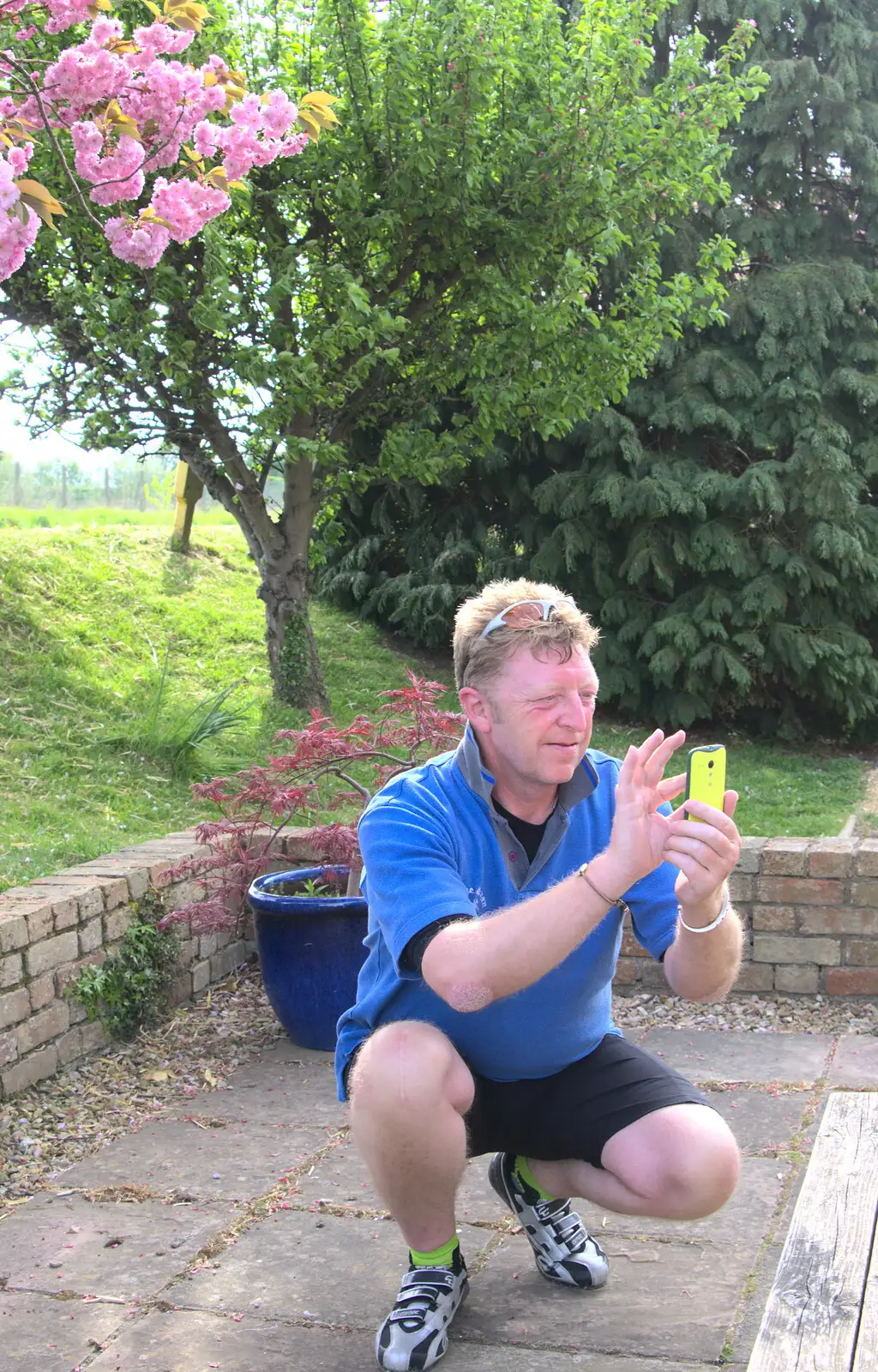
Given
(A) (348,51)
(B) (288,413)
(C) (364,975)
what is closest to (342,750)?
(C) (364,975)

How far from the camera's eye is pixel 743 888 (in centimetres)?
500

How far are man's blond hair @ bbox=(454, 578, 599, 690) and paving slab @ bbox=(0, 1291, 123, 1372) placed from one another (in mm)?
1469

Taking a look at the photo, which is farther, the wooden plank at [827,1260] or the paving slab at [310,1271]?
the paving slab at [310,1271]

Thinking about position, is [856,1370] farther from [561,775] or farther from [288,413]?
[288,413]

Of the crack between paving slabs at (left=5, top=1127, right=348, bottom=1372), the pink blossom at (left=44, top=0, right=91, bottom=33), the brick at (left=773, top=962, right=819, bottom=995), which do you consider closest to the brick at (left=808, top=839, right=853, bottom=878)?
the brick at (left=773, top=962, right=819, bottom=995)

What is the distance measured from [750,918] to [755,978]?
0.23m

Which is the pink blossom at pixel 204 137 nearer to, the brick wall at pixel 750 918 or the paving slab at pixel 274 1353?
the brick wall at pixel 750 918

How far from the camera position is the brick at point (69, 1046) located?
4.10 m

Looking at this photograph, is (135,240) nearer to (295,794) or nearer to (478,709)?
(295,794)

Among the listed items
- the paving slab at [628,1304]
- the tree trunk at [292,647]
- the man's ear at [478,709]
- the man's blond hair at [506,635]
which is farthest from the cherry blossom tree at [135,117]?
the tree trunk at [292,647]

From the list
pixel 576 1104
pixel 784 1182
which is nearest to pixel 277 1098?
pixel 784 1182

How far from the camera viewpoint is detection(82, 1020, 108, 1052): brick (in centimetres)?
424

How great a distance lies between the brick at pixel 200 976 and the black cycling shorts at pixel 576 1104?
238cm

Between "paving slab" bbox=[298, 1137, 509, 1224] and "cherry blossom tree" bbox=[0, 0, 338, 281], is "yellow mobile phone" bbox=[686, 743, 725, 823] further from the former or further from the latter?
"cherry blossom tree" bbox=[0, 0, 338, 281]
